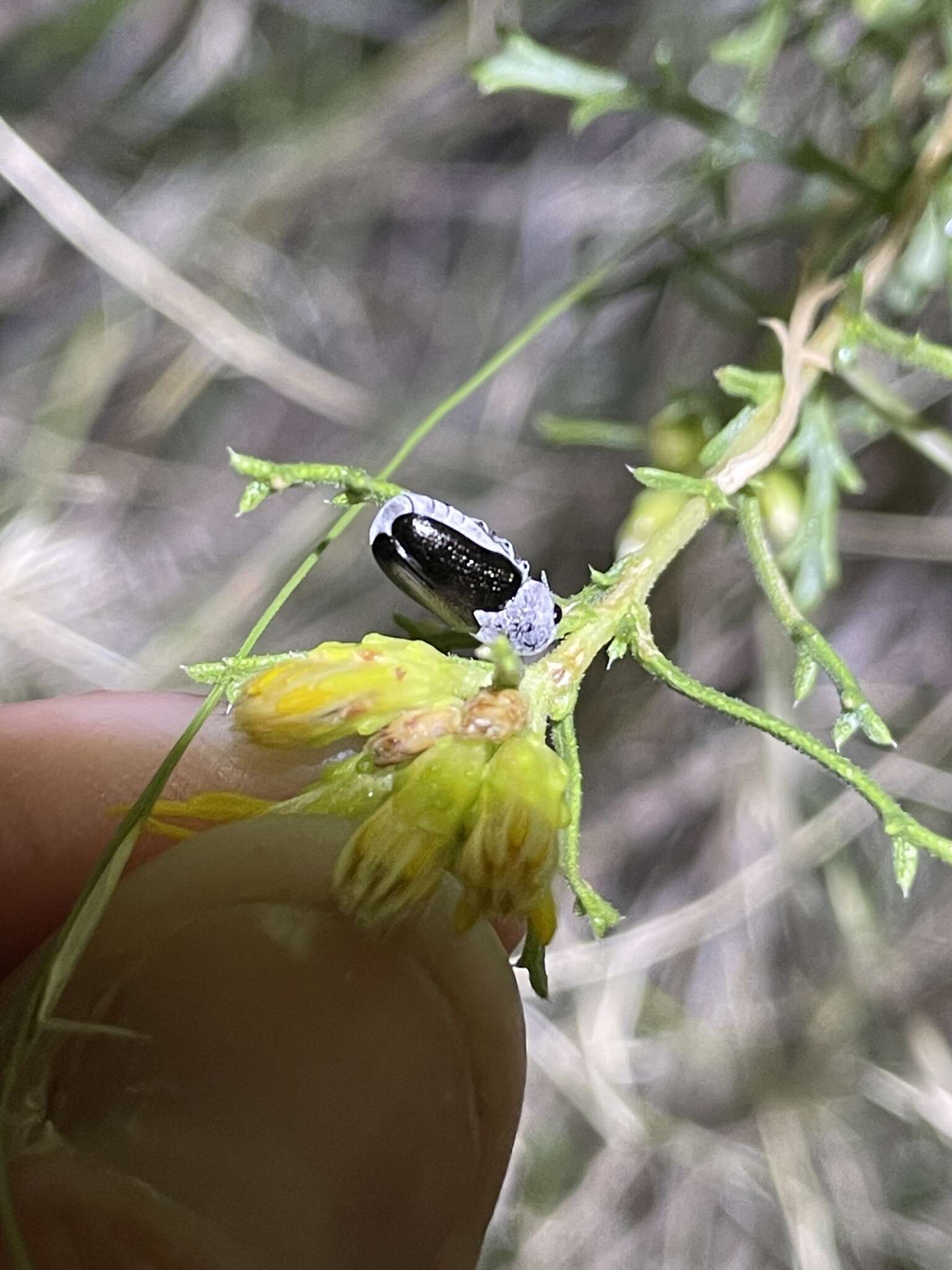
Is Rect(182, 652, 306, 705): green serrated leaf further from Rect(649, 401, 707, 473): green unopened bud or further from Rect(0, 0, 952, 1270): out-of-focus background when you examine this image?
Rect(0, 0, 952, 1270): out-of-focus background

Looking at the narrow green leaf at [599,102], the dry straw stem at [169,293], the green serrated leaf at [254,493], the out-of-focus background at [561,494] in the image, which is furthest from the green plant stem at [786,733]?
the dry straw stem at [169,293]

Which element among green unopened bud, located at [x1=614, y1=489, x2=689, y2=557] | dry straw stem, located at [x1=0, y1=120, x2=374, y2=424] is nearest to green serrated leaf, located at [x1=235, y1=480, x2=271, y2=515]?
green unopened bud, located at [x1=614, y1=489, x2=689, y2=557]

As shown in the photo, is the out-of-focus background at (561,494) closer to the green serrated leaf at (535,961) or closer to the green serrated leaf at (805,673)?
the green serrated leaf at (805,673)

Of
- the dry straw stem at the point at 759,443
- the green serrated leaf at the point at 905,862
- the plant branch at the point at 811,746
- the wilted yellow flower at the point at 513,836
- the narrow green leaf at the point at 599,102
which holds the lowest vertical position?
the green serrated leaf at the point at 905,862


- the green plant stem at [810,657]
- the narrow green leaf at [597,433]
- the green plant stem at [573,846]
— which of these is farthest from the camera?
the narrow green leaf at [597,433]

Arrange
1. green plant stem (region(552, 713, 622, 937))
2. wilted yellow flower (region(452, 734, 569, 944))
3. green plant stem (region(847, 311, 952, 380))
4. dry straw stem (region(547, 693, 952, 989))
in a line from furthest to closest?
dry straw stem (region(547, 693, 952, 989)), green plant stem (region(847, 311, 952, 380)), green plant stem (region(552, 713, 622, 937)), wilted yellow flower (region(452, 734, 569, 944))
